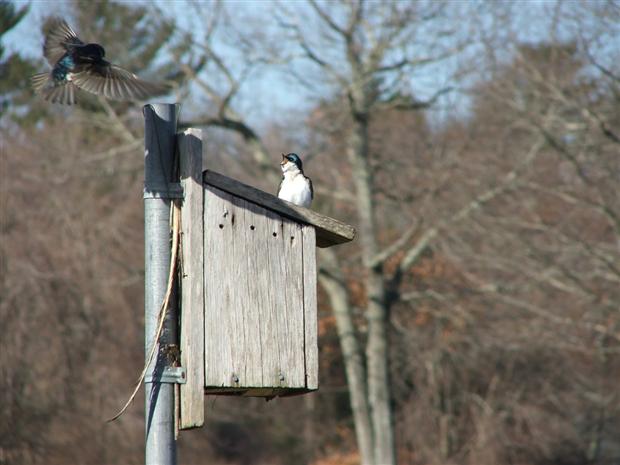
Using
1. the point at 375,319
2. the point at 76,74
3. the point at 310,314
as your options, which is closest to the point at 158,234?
the point at 310,314

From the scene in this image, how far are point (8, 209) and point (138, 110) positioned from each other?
3.58 m

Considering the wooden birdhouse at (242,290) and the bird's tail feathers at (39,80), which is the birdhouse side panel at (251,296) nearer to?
the wooden birdhouse at (242,290)

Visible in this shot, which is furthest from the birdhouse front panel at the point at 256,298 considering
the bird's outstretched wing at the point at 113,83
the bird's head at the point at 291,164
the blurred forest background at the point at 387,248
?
the blurred forest background at the point at 387,248

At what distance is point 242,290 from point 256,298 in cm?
7

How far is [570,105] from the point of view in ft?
38.0

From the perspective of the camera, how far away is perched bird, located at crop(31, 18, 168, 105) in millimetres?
4625

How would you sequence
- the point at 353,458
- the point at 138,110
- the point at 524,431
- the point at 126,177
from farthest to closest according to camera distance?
the point at 126,177
the point at 353,458
the point at 524,431
the point at 138,110

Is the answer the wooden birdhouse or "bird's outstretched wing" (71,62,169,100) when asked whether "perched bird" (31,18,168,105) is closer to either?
"bird's outstretched wing" (71,62,169,100)

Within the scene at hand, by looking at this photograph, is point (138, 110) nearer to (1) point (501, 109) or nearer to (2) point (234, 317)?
(1) point (501, 109)

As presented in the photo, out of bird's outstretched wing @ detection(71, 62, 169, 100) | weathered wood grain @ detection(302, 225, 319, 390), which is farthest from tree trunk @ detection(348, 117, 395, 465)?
weathered wood grain @ detection(302, 225, 319, 390)

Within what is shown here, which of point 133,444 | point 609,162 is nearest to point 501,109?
point 609,162

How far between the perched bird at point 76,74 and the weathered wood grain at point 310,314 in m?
1.15

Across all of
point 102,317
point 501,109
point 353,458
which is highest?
point 501,109

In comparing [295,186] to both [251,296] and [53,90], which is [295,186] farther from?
[251,296]
